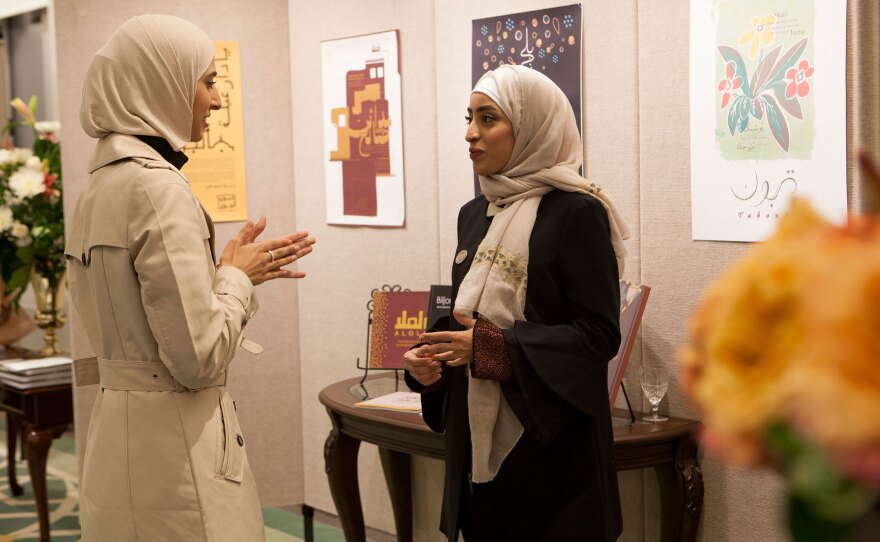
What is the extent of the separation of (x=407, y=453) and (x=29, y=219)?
7.88ft

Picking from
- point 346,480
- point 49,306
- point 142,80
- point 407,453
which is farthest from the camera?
point 49,306

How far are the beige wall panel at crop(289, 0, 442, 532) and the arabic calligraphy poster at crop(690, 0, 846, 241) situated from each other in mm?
1205

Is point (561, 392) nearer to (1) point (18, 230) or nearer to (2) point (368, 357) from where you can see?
(2) point (368, 357)

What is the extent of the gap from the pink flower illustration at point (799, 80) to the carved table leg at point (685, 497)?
1026 millimetres

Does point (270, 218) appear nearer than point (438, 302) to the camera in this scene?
No

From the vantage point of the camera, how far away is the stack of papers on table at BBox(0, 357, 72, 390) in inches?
169

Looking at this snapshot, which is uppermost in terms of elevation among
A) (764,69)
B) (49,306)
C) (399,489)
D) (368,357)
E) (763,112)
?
(764,69)

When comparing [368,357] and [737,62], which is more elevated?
[737,62]

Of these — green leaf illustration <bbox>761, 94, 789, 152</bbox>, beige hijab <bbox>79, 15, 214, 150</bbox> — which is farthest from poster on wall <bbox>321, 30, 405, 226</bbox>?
beige hijab <bbox>79, 15, 214, 150</bbox>

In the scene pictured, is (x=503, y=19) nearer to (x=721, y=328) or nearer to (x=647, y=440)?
(x=647, y=440)

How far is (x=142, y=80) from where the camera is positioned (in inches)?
78.5

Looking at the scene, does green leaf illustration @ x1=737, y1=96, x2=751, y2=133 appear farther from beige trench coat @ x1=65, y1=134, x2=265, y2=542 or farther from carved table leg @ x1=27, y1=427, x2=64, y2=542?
carved table leg @ x1=27, y1=427, x2=64, y2=542

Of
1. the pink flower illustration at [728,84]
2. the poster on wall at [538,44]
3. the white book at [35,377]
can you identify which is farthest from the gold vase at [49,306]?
the pink flower illustration at [728,84]

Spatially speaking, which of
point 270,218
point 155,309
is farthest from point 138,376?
point 270,218
